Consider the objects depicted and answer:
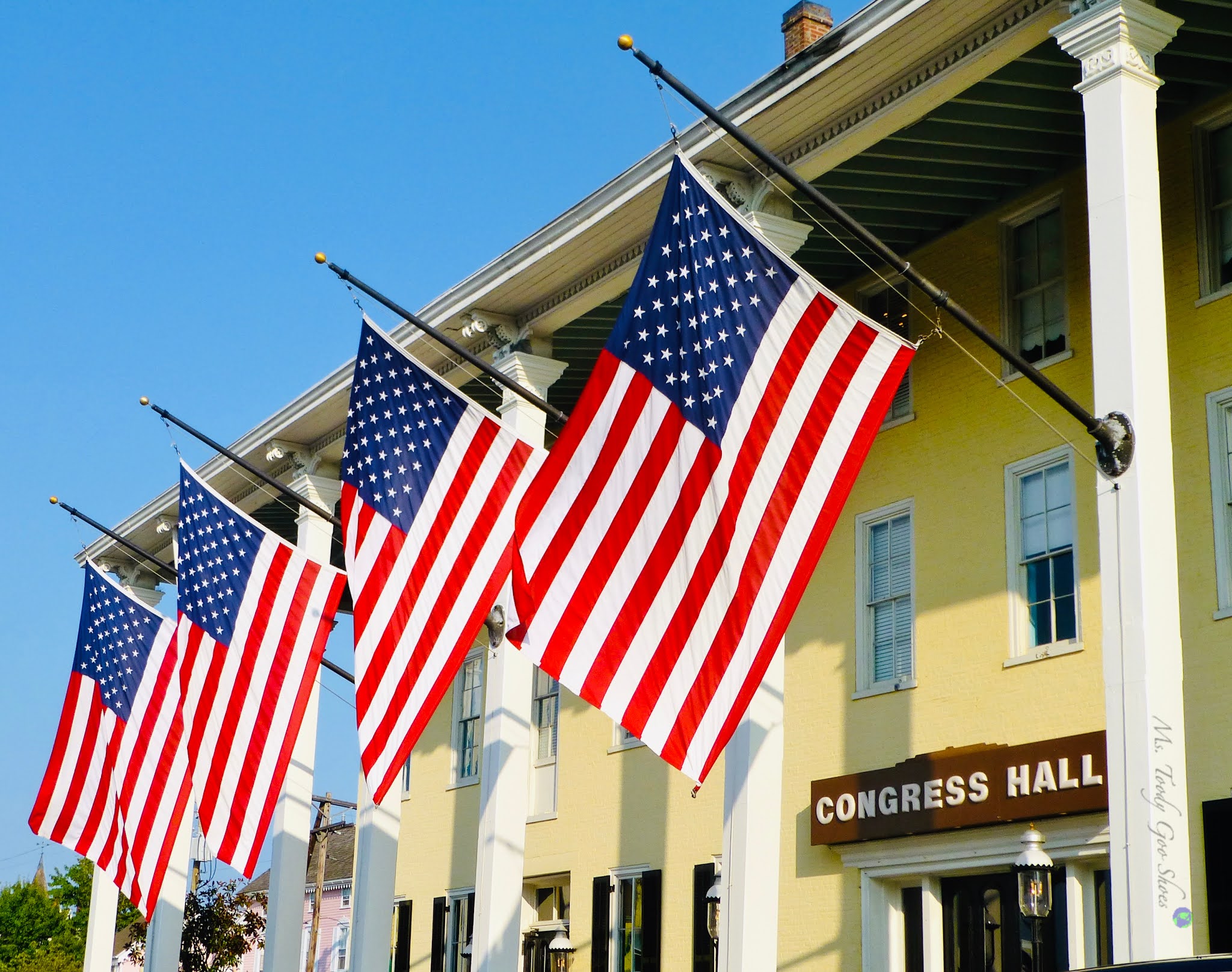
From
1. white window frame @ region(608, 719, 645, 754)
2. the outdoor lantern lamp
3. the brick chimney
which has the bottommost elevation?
the outdoor lantern lamp

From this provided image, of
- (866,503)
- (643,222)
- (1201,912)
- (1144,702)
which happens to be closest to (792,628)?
(866,503)

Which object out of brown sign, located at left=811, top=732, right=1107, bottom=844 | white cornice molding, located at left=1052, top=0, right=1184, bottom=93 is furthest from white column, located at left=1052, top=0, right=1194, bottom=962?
brown sign, located at left=811, top=732, right=1107, bottom=844

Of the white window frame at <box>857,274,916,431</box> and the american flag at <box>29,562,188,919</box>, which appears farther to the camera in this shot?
the american flag at <box>29,562,188,919</box>

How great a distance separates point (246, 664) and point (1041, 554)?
8.57m

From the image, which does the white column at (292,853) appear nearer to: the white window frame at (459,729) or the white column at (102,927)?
the white window frame at (459,729)

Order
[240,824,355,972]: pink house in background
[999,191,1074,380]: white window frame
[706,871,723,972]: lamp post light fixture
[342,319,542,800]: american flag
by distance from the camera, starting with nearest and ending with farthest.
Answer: [342,319,542,800]: american flag, [999,191,1074,380]: white window frame, [706,871,723,972]: lamp post light fixture, [240,824,355,972]: pink house in background

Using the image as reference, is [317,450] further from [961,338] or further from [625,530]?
[625,530]

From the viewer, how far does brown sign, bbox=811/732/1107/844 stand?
14.4 metres

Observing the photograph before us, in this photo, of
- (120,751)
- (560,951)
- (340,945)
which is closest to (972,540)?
(560,951)

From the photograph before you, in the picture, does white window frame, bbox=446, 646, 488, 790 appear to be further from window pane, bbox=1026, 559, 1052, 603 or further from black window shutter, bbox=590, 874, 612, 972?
window pane, bbox=1026, 559, 1052, 603

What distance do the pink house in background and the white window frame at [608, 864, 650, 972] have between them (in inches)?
1085

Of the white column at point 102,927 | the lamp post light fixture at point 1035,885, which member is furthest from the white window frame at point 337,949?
the lamp post light fixture at point 1035,885

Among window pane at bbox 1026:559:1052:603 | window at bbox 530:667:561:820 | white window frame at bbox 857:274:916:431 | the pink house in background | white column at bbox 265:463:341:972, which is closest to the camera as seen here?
window pane at bbox 1026:559:1052:603

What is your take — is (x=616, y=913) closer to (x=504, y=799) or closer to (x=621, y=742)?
(x=621, y=742)
